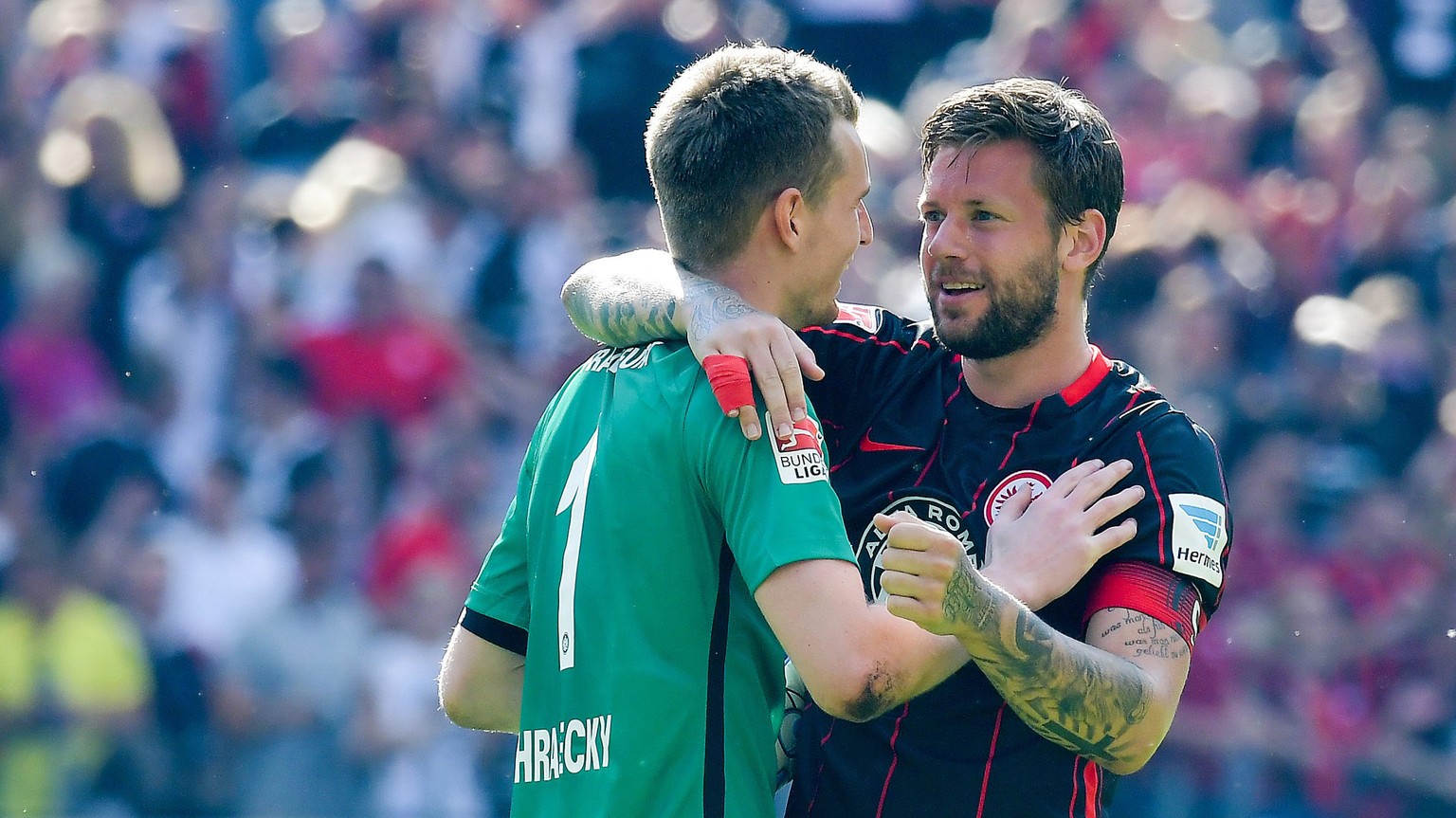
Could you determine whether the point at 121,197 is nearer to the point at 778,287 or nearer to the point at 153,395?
the point at 153,395

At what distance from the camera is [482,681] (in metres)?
3.29

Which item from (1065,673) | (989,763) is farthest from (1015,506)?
(989,763)

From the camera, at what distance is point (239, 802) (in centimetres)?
717

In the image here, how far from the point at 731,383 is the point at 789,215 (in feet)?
1.39

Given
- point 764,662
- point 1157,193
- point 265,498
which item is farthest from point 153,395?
point 764,662

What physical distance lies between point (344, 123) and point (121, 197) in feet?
3.70

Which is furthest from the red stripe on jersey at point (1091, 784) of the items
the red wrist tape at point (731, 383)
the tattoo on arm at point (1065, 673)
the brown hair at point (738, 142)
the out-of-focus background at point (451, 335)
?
the out-of-focus background at point (451, 335)

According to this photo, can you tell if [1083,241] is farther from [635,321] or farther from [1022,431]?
[635,321]

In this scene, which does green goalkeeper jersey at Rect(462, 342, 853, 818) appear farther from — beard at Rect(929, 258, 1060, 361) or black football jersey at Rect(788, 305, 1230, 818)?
beard at Rect(929, 258, 1060, 361)

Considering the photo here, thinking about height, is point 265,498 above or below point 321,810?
above

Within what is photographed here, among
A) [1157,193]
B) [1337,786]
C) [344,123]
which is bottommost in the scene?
[1337,786]

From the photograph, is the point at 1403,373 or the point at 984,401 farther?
the point at 1403,373

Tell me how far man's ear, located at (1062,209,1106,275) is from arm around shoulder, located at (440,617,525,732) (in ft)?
4.54

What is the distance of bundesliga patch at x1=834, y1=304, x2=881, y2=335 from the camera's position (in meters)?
3.58
